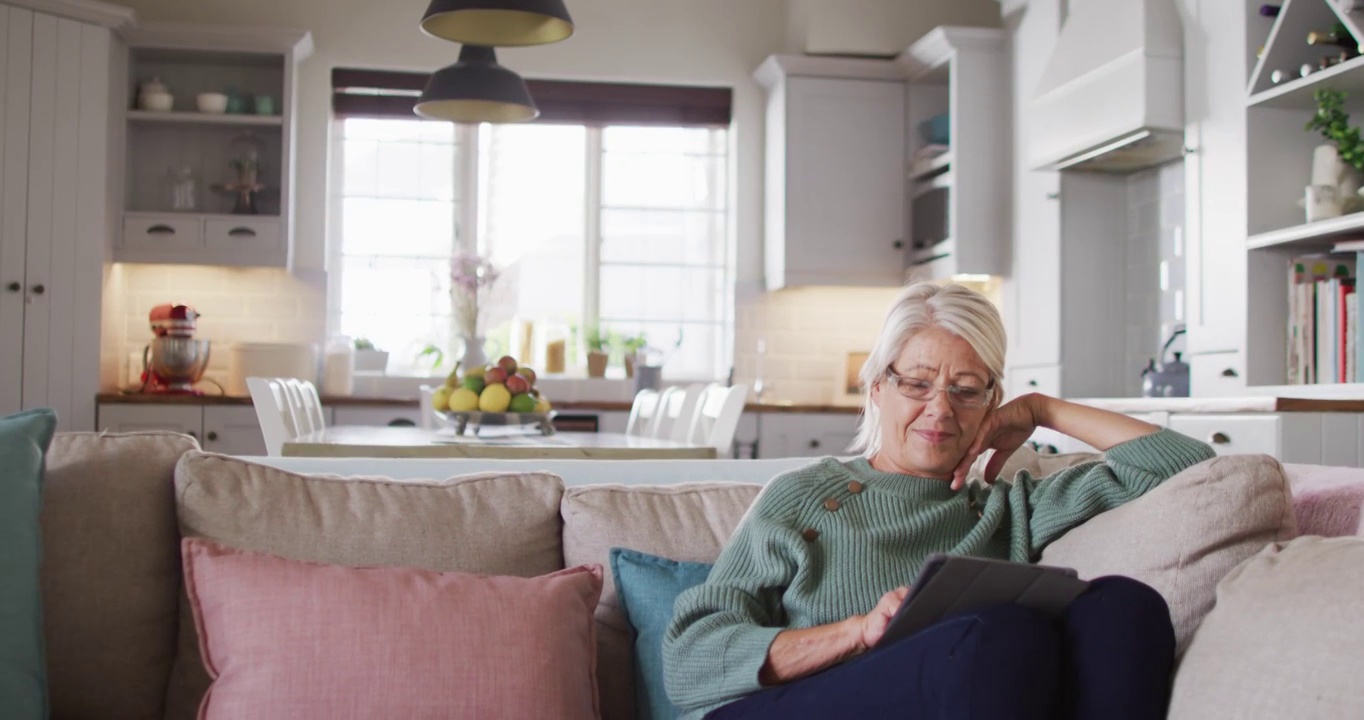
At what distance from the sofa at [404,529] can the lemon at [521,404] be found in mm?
1868

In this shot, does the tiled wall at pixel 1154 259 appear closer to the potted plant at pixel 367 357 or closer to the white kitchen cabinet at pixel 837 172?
the white kitchen cabinet at pixel 837 172

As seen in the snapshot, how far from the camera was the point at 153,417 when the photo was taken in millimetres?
6059

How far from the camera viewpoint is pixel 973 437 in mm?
2006

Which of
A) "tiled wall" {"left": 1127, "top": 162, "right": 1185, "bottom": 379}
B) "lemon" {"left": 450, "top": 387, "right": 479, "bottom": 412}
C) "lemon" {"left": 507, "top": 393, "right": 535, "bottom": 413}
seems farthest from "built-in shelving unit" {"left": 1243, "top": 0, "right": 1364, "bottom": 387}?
"lemon" {"left": 450, "top": 387, "right": 479, "bottom": 412}

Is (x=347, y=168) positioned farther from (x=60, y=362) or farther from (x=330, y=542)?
(x=330, y=542)

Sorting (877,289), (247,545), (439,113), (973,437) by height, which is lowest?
(247,545)

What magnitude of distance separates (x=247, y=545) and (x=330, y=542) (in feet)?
0.36

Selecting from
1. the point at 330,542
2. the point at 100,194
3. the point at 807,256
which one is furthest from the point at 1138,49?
the point at 100,194

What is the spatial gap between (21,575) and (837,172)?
5.09 meters

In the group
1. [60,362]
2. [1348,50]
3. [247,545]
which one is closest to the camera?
[247,545]

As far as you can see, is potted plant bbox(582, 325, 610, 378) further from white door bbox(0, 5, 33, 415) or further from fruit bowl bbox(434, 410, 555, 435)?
fruit bowl bbox(434, 410, 555, 435)

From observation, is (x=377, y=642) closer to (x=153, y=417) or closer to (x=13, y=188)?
(x=153, y=417)

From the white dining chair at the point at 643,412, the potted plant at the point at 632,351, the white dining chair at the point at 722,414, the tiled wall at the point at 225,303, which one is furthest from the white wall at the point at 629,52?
the white dining chair at the point at 722,414

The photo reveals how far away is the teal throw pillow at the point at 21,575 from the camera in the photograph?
5.91 feet
